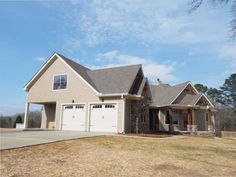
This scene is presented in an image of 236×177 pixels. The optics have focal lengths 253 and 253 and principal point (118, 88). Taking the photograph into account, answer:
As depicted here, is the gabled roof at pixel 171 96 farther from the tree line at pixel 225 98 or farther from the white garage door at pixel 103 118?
the tree line at pixel 225 98

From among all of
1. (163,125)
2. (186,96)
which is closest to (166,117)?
(163,125)

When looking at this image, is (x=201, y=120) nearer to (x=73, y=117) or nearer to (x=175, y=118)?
(x=175, y=118)

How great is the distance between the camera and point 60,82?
24922 mm

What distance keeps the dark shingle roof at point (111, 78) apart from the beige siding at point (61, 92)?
2.28 feet

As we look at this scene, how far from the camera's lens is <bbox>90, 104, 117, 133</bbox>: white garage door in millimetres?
21367

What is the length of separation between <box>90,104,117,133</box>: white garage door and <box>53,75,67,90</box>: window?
4.12 metres

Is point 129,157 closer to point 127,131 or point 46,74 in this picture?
point 127,131

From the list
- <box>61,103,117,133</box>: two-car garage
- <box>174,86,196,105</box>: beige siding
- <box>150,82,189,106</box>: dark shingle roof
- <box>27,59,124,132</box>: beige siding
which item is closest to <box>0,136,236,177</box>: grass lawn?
<box>61,103,117,133</box>: two-car garage

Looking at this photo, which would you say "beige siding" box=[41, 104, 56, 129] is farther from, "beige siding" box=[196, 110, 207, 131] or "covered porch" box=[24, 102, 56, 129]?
"beige siding" box=[196, 110, 207, 131]

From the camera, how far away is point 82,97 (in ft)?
75.5

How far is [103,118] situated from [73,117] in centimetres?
320

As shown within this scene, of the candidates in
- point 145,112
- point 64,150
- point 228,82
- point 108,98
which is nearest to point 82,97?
point 108,98

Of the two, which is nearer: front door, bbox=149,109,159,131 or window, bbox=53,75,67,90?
window, bbox=53,75,67,90

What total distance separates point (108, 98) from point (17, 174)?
15.0 meters
